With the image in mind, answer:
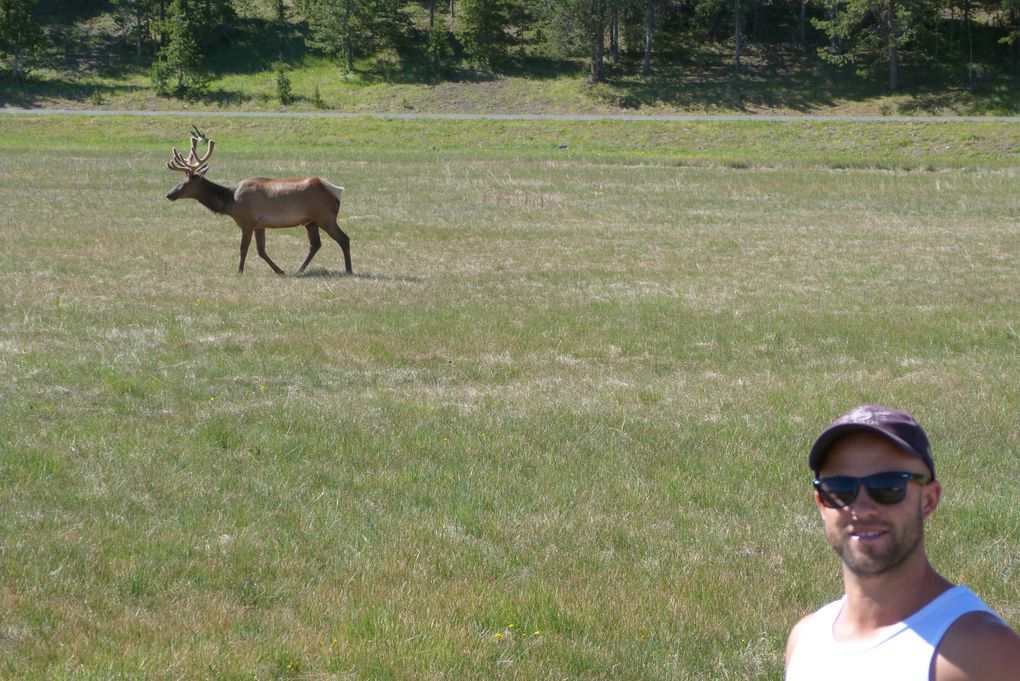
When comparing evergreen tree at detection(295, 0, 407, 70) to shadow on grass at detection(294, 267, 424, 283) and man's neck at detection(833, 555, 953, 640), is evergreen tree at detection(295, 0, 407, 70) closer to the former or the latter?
shadow on grass at detection(294, 267, 424, 283)

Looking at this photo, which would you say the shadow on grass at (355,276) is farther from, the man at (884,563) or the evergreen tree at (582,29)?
the evergreen tree at (582,29)

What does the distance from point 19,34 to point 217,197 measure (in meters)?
60.7

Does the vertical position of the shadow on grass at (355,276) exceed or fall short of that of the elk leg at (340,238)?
it falls short

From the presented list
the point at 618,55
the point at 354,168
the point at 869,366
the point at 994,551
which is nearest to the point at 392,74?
the point at 618,55

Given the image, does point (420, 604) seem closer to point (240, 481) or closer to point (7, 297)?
point (240, 481)

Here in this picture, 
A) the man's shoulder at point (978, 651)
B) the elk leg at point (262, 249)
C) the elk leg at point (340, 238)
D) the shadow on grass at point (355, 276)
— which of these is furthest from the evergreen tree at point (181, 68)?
the man's shoulder at point (978, 651)

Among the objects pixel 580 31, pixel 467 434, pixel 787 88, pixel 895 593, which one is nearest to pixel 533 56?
pixel 580 31

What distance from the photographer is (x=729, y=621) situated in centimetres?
598

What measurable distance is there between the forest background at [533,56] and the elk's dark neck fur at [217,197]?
148ft

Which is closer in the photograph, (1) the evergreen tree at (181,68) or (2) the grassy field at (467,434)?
(2) the grassy field at (467,434)

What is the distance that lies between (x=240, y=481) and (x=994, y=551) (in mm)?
4806

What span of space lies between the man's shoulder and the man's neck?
0.14 metres

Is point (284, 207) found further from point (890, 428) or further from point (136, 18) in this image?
point (136, 18)

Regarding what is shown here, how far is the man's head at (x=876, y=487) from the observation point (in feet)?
9.05
